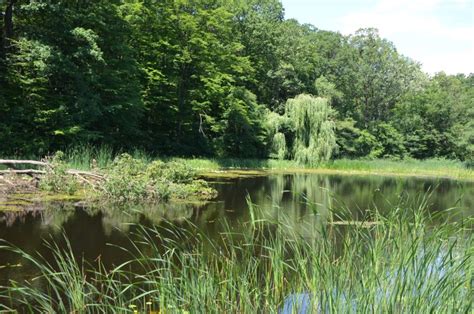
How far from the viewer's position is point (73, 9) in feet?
63.0

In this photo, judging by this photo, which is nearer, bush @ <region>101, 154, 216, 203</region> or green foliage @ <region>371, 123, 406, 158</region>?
bush @ <region>101, 154, 216, 203</region>

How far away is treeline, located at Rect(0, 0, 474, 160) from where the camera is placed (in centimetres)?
1872

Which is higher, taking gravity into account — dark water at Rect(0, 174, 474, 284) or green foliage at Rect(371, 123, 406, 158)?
green foliage at Rect(371, 123, 406, 158)

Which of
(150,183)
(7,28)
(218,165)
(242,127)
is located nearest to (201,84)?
(242,127)

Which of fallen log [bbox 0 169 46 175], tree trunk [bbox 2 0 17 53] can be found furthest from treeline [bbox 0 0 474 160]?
fallen log [bbox 0 169 46 175]

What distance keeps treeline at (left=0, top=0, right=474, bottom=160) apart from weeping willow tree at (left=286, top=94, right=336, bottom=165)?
1.28ft

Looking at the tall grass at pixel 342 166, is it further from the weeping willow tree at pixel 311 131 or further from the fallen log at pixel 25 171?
the fallen log at pixel 25 171

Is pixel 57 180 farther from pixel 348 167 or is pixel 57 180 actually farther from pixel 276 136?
pixel 348 167

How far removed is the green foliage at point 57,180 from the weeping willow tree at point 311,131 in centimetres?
2003

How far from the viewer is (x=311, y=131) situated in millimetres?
30844

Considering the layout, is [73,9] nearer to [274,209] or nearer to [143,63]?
[143,63]

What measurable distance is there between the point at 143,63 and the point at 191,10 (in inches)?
195

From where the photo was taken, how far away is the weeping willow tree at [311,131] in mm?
30406

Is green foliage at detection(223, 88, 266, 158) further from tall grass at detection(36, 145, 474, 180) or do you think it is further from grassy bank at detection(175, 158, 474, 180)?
grassy bank at detection(175, 158, 474, 180)
